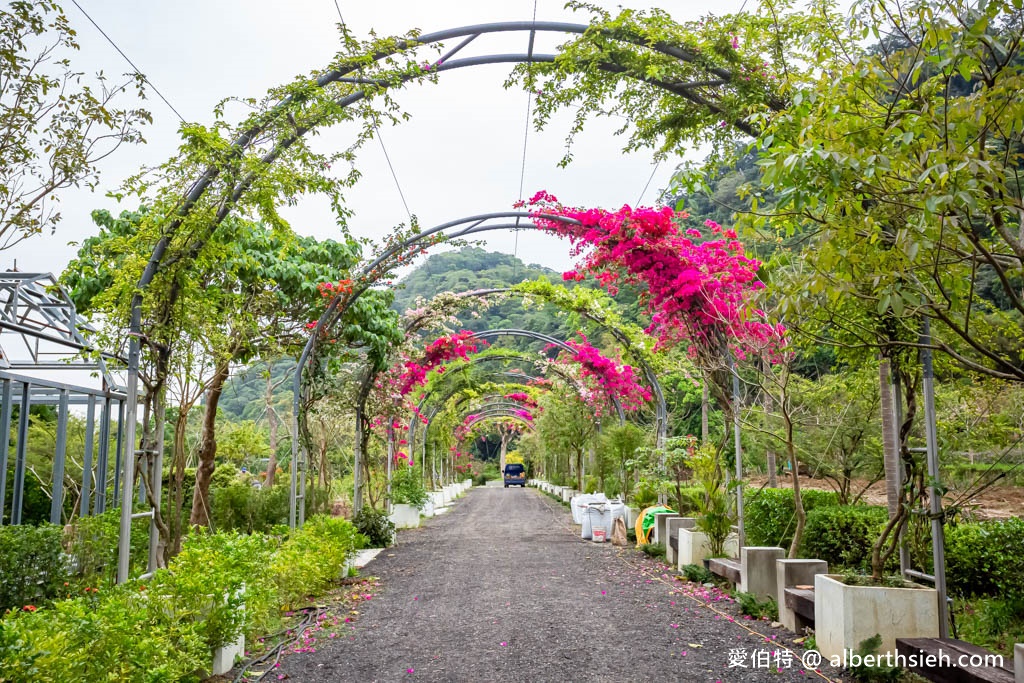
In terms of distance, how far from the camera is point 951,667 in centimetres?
353

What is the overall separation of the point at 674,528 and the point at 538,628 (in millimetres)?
3976

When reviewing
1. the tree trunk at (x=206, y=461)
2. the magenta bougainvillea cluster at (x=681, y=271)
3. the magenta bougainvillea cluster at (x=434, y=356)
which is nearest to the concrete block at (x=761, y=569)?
the magenta bougainvillea cluster at (x=681, y=271)

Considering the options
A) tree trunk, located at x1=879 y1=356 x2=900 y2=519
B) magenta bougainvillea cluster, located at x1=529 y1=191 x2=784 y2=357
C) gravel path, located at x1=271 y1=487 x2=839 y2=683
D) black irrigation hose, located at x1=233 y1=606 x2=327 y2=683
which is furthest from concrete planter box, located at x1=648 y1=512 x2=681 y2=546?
black irrigation hose, located at x1=233 y1=606 x2=327 y2=683

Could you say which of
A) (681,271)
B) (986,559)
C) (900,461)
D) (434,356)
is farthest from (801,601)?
(434,356)

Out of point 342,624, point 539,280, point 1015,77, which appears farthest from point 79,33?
point 539,280

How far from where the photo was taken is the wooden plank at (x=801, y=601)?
16.2 feet

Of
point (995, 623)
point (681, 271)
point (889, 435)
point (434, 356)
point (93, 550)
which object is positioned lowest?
point (995, 623)

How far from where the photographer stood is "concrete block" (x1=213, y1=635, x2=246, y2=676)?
433cm

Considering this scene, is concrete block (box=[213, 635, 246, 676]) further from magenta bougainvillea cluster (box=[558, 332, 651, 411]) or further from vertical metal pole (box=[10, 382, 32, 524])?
magenta bougainvillea cluster (box=[558, 332, 651, 411])

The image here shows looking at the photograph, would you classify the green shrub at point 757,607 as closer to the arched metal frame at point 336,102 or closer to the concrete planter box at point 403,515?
the arched metal frame at point 336,102

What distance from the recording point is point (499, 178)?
969 centimetres

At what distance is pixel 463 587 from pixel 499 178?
505cm

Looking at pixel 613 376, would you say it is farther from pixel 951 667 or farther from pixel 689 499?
pixel 951 667

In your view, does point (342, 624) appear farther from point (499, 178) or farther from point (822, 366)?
point (822, 366)
